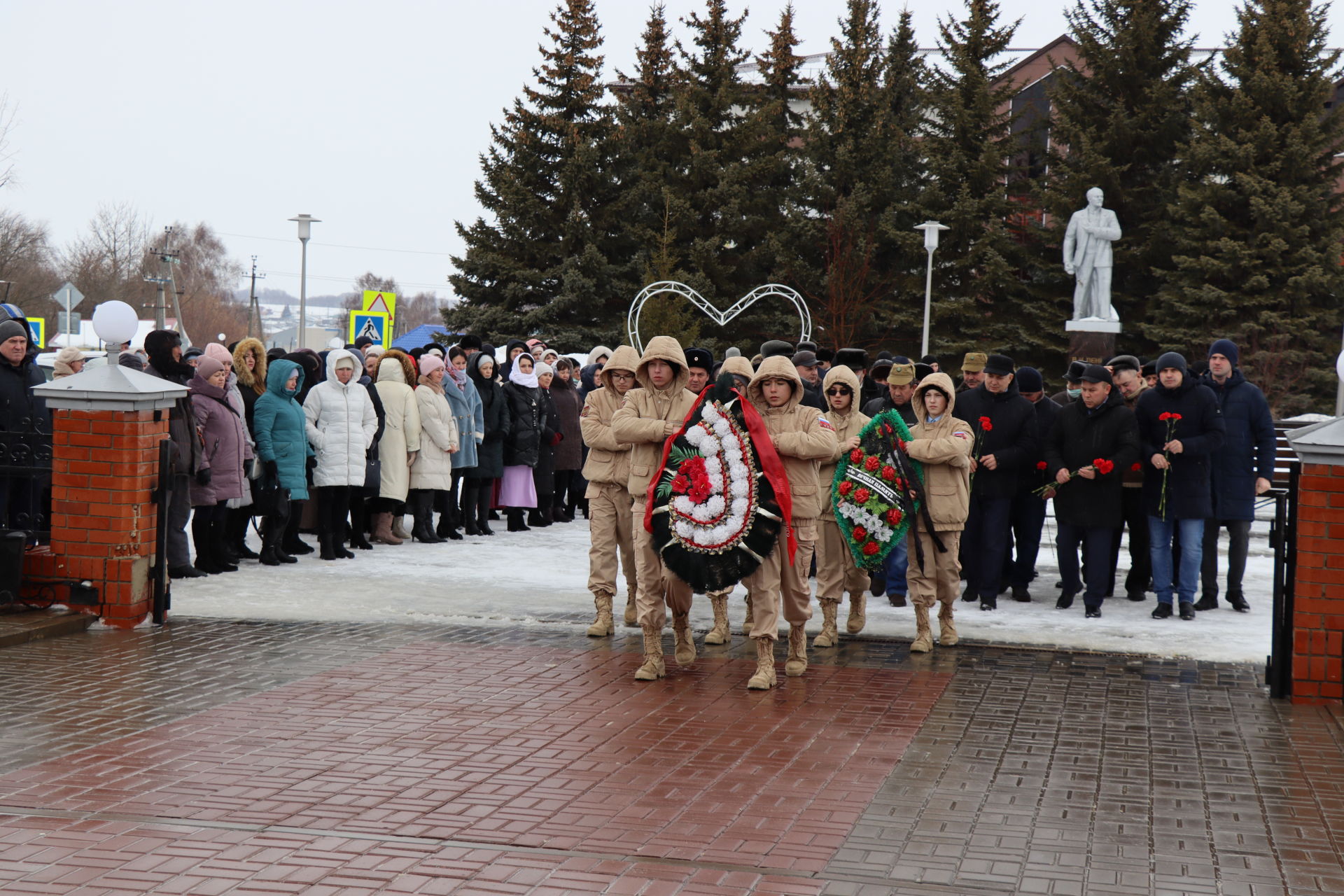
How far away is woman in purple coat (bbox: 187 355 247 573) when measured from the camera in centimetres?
1162

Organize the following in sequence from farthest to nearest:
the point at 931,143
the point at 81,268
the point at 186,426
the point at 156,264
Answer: the point at 156,264 < the point at 81,268 < the point at 931,143 < the point at 186,426

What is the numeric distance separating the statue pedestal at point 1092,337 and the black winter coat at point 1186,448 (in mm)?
16959

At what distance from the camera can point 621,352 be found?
992cm

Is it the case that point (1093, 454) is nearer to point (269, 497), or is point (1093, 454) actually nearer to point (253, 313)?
point (269, 497)

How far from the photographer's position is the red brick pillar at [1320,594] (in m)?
8.08

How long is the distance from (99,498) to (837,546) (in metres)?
5.08

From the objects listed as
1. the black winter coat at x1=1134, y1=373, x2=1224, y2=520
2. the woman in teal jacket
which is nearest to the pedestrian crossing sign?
the woman in teal jacket

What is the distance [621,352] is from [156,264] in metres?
76.9

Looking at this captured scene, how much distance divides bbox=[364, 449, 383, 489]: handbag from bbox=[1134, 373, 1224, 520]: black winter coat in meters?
7.21

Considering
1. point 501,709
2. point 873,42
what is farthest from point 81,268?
point 501,709

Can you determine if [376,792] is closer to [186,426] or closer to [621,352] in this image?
[621,352]

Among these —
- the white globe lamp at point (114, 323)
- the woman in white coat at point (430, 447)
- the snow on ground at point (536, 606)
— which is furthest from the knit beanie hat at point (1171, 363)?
the white globe lamp at point (114, 323)

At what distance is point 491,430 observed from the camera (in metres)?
15.8

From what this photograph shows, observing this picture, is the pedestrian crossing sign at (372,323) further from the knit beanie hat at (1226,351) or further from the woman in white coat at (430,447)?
the knit beanie hat at (1226,351)
